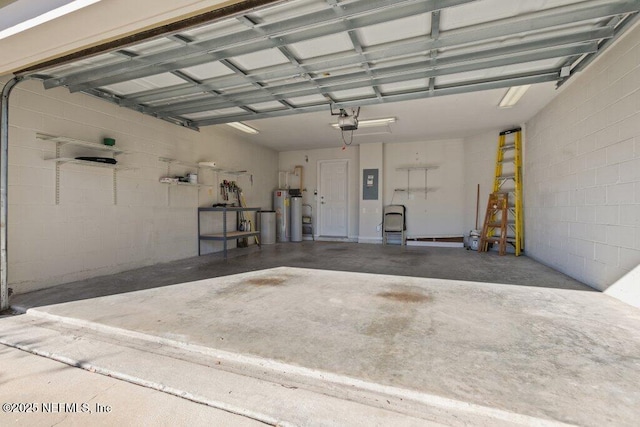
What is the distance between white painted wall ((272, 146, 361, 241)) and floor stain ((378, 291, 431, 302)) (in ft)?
16.8

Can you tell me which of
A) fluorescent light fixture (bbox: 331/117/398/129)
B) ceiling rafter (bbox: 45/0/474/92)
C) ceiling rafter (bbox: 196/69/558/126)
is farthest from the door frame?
ceiling rafter (bbox: 45/0/474/92)

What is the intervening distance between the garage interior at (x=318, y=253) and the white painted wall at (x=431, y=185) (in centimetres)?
153

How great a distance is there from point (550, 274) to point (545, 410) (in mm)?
3642

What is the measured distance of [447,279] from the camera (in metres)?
3.96

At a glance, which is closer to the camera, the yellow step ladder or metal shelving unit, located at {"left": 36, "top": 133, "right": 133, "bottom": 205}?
metal shelving unit, located at {"left": 36, "top": 133, "right": 133, "bottom": 205}

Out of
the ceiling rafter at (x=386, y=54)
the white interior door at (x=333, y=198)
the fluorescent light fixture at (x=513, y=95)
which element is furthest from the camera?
the white interior door at (x=333, y=198)

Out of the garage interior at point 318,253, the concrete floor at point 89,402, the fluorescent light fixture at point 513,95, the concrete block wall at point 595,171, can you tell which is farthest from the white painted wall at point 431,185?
the concrete floor at point 89,402

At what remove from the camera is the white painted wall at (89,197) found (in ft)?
10.9

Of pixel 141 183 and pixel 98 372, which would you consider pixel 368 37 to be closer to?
pixel 98 372

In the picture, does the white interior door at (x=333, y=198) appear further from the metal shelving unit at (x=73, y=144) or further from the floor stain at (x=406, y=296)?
the metal shelving unit at (x=73, y=144)

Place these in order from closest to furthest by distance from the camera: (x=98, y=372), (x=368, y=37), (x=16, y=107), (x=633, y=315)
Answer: (x=98, y=372), (x=633, y=315), (x=368, y=37), (x=16, y=107)

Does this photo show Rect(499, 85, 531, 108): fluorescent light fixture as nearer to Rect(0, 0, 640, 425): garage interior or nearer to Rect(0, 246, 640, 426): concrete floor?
Rect(0, 0, 640, 425): garage interior

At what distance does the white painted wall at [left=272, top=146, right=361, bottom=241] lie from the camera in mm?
8461

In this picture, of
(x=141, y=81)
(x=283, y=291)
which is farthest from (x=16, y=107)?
(x=283, y=291)
